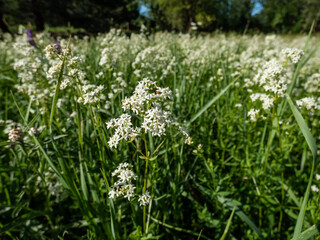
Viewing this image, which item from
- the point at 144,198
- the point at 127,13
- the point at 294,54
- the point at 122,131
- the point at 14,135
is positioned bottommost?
the point at 144,198

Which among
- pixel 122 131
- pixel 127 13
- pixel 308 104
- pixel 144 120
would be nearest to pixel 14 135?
pixel 122 131

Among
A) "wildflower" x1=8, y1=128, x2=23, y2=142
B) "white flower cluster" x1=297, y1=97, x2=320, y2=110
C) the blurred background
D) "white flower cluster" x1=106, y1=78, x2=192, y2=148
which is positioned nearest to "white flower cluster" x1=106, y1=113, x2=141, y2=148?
"white flower cluster" x1=106, y1=78, x2=192, y2=148

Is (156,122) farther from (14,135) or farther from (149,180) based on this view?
(14,135)

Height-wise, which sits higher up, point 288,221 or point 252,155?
point 252,155

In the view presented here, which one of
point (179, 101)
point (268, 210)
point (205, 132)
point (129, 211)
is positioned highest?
point (179, 101)

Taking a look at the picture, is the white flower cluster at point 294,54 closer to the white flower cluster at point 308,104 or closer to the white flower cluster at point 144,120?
the white flower cluster at point 308,104

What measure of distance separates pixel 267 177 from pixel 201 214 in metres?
0.91

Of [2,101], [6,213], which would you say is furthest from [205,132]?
[2,101]

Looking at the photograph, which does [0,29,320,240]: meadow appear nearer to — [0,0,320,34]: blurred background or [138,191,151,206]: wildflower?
[138,191,151,206]: wildflower

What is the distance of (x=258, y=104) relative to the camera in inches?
116

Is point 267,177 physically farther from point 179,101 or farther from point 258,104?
point 179,101

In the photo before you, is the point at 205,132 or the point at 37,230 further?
the point at 205,132

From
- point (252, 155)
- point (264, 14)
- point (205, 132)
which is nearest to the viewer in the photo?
point (252, 155)

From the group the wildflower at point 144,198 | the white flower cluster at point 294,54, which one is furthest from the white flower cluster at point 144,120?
the white flower cluster at point 294,54
